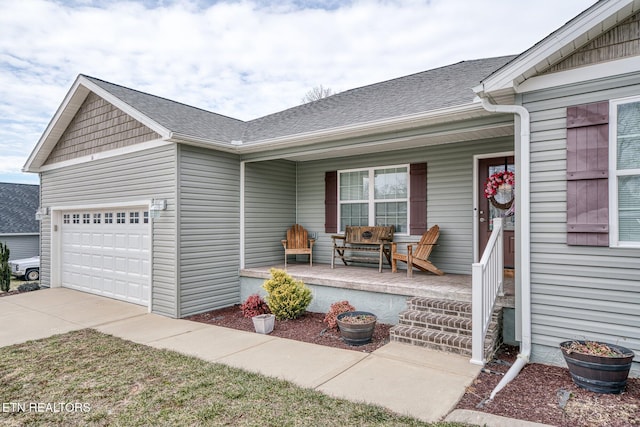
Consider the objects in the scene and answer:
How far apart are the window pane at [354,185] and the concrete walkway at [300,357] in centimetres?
335

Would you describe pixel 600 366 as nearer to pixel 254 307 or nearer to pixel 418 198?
pixel 418 198

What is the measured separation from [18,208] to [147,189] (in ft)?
46.6

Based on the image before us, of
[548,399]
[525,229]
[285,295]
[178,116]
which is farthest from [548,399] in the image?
[178,116]

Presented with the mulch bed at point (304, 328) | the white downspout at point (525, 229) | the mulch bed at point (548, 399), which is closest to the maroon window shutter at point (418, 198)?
the mulch bed at point (304, 328)

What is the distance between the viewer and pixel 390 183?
6.63 m

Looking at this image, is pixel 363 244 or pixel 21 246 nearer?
pixel 363 244

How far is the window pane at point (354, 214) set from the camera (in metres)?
6.89

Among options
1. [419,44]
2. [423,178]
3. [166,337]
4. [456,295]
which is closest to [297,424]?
[456,295]

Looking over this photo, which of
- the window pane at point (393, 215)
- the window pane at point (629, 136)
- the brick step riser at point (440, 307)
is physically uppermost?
the window pane at point (629, 136)

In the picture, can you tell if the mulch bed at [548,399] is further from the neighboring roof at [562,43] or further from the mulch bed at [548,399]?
the neighboring roof at [562,43]

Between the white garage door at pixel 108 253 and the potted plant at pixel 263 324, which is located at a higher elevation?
the white garage door at pixel 108 253

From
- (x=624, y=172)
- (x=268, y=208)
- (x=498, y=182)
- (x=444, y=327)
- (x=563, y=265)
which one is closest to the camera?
(x=624, y=172)

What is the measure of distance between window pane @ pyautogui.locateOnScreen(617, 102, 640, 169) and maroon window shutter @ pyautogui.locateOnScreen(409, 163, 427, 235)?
315cm

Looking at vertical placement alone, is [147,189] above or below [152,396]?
above
